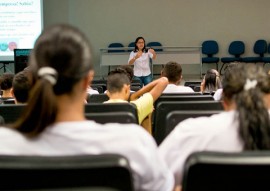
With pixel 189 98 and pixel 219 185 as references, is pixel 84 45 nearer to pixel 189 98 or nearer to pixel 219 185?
pixel 219 185

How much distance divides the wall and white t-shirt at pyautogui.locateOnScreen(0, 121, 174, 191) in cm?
1053

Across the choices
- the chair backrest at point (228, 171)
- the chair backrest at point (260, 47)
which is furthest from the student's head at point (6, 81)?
the chair backrest at point (260, 47)

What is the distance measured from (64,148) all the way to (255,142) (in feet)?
2.24

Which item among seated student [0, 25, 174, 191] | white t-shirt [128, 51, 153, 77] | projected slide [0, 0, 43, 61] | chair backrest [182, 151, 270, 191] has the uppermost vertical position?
projected slide [0, 0, 43, 61]

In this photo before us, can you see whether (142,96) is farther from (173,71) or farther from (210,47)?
(210,47)

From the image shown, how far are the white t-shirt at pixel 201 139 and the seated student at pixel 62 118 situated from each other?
33 cm

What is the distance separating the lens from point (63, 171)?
3.57ft

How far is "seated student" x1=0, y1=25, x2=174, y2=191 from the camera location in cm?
123

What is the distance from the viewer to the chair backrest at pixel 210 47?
1141 cm

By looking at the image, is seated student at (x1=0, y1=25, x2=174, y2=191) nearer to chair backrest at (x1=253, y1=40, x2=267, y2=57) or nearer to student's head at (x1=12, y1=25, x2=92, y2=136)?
student's head at (x1=12, y1=25, x2=92, y2=136)

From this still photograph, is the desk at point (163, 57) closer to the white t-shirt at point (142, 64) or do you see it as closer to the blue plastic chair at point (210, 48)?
the blue plastic chair at point (210, 48)

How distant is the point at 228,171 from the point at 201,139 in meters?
0.45

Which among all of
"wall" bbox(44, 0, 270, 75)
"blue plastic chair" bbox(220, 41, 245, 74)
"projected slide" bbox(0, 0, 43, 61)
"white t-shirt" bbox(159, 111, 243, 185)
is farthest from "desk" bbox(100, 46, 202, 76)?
"white t-shirt" bbox(159, 111, 243, 185)

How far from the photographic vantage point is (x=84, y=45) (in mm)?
1253
